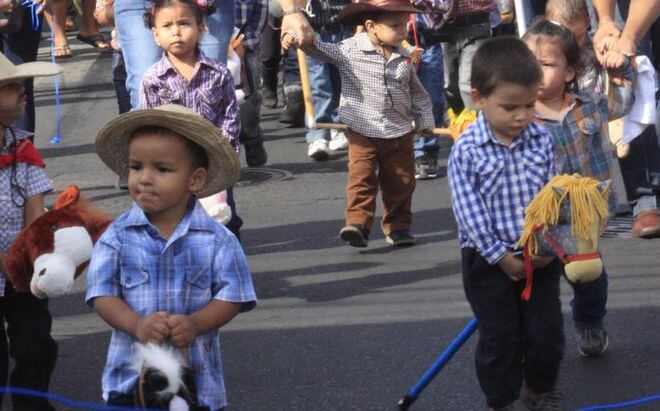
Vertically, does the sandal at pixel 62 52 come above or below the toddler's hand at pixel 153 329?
below

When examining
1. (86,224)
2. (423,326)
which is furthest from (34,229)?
(423,326)

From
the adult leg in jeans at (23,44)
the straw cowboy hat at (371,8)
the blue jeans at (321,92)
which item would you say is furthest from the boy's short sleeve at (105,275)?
the blue jeans at (321,92)

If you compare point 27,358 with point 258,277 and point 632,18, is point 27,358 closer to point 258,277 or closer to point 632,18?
point 258,277

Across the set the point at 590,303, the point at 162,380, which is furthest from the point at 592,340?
the point at 162,380

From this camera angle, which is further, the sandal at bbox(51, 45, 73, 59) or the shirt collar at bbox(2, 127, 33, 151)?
the sandal at bbox(51, 45, 73, 59)

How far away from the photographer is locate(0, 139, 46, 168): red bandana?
4.81 metres

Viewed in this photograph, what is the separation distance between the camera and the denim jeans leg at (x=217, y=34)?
23.8 feet

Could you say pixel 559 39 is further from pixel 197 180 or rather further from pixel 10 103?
pixel 10 103

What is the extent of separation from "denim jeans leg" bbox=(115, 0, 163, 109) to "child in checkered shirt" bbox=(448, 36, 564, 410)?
107 inches

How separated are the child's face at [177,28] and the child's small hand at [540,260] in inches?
106

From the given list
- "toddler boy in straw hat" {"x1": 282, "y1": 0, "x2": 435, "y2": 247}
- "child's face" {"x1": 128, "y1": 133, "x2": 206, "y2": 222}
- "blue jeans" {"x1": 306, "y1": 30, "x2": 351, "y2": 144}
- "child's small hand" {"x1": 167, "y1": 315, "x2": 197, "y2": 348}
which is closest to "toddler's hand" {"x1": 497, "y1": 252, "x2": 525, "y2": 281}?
"child's face" {"x1": 128, "y1": 133, "x2": 206, "y2": 222}

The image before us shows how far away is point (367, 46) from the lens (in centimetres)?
785

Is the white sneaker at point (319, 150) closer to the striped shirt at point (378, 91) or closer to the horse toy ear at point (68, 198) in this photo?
the striped shirt at point (378, 91)

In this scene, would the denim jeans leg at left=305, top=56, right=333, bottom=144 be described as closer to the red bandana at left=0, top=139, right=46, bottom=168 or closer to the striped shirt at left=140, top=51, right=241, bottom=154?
the striped shirt at left=140, top=51, right=241, bottom=154
